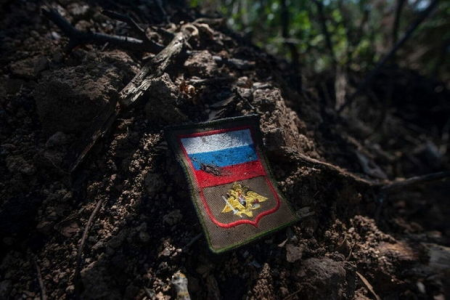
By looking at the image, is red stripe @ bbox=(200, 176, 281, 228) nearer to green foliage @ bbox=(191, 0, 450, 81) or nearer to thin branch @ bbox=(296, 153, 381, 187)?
thin branch @ bbox=(296, 153, 381, 187)

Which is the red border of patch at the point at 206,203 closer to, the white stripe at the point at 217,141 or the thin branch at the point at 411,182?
the white stripe at the point at 217,141

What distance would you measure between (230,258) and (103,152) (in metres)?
0.91

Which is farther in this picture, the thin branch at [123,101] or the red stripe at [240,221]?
the thin branch at [123,101]

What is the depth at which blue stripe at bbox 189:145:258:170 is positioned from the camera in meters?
1.39

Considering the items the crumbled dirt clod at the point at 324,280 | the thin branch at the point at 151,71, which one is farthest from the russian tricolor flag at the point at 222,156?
the crumbled dirt clod at the point at 324,280

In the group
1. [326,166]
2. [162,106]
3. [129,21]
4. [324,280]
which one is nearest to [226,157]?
[162,106]

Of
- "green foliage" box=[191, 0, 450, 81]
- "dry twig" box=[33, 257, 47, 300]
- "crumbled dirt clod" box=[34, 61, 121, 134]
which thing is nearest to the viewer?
"dry twig" box=[33, 257, 47, 300]

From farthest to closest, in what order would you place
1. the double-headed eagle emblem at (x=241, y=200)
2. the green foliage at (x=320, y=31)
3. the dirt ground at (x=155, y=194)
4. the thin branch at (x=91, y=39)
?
the green foliage at (x=320, y=31)
the thin branch at (x=91, y=39)
the double-headed eagle emblem at (x=241, y=200)
the dirt ground at (x=155, y=194)

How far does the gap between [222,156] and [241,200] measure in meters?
0.27

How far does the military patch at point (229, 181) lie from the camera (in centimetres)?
126

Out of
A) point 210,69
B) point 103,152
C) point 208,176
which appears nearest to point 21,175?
point 103,152

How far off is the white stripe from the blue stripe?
0.02 m

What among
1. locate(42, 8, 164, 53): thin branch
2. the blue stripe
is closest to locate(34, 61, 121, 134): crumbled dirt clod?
locate(42, 8, 164, 53): thin branch

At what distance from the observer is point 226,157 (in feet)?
4.81
